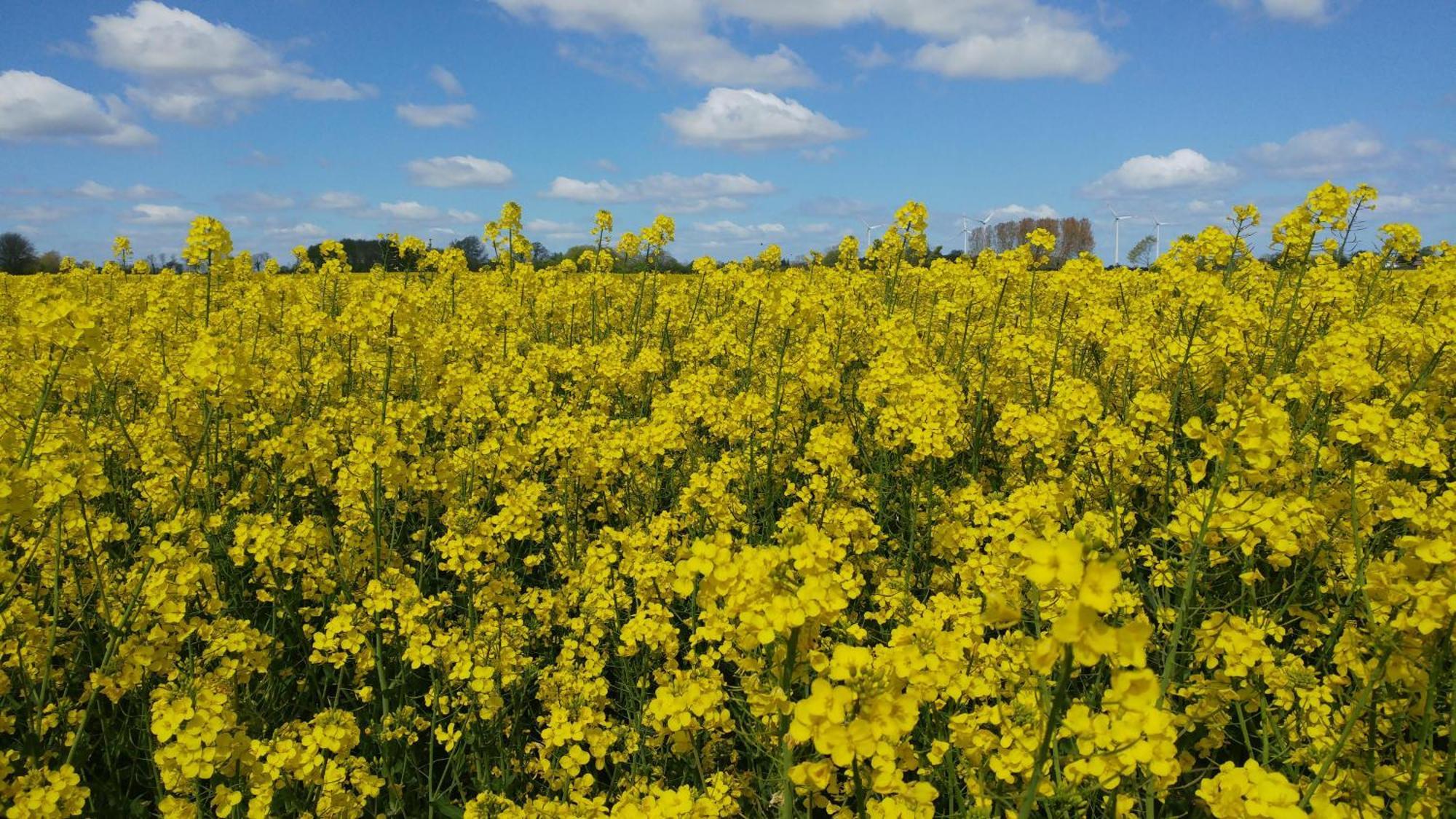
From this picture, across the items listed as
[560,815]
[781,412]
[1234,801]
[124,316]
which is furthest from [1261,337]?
[124,316]

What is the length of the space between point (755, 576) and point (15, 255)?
4605 cm

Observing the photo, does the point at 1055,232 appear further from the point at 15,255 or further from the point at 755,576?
the point at 15,255

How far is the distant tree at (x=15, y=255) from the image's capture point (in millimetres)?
29516

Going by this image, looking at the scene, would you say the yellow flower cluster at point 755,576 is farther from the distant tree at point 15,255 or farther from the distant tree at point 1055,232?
the distant tree at point 15,255

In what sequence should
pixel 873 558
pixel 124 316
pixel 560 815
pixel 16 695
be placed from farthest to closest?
pixel 124 316
pixel 873 558
pixel 16 695
pixel 560 815

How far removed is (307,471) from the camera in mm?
4605

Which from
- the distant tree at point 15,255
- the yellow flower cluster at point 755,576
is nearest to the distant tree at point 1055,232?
the yellow flower cluster at point 755,576

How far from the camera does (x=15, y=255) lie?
33781mm

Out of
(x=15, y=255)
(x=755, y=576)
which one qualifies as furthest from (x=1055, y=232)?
(x=15, y=255)

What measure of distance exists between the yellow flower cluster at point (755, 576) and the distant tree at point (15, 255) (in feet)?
103

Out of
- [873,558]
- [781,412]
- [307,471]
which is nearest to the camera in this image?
[873,558]

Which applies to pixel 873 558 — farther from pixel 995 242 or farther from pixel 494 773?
pixel 995 242

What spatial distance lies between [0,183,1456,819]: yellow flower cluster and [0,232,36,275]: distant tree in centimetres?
3132

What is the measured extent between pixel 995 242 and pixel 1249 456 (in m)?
24.6
